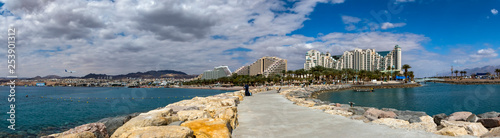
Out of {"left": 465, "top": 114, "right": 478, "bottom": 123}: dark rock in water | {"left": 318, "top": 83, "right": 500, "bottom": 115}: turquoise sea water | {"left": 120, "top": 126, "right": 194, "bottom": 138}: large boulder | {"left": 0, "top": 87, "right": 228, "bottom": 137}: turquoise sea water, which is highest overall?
{"left": 120, "top": 126, "right": 194, "bottom": 138}: large boulder

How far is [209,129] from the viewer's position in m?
6.64

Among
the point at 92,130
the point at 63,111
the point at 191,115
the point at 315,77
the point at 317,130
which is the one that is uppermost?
the point at 315,77

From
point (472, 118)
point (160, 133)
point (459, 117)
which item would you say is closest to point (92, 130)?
point (160, 133)

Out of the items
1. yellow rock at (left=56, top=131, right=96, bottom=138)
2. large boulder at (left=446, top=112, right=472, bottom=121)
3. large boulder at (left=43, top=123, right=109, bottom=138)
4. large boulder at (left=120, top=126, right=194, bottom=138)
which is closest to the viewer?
large boulder at (left=120, top=126, right=194, bottom=138)

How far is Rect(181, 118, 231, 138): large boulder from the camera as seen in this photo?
6.28 m

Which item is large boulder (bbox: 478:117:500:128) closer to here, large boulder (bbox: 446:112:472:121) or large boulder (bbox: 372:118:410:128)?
large boulder (bbox: 446:112:472:121)

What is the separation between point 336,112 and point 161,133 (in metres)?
9.32

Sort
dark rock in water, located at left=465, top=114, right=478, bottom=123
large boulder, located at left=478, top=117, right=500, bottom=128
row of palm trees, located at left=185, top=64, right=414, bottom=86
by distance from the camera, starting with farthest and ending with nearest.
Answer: row of palm trees, located at left=185, top=64, right=414, bottom=86 < dark rock in water, located at left=465, top=114, right=478, bottom=123 < large boulder, located at left=478, top=117, right=500, bottom=128

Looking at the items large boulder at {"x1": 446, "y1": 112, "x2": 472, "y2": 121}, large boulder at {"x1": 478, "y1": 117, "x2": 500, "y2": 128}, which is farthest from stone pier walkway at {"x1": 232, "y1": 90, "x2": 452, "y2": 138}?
large boulder at {"x1": 446, "y1": 112, "x2": 472, "y2": 121}

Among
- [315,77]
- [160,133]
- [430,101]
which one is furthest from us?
[315,77]

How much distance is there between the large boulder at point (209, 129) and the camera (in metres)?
6.28

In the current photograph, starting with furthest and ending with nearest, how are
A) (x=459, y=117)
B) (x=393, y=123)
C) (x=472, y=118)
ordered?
1. (x=459, y=117)
2. (x=472, y=118)
3. (x=393, y=123)

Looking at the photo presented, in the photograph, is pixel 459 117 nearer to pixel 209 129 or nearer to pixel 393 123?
pixel 393 123

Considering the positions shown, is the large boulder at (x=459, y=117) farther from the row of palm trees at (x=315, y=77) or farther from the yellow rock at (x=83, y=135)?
the row of palm trees at (x=315, y=77)
